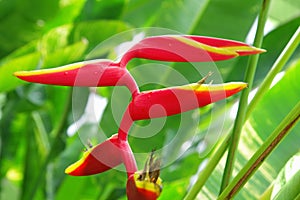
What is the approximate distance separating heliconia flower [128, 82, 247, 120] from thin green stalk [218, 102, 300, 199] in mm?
67

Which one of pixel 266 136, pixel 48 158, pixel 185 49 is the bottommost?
pixel 48 158

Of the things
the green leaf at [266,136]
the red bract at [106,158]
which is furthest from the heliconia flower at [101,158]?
the green leaf at [266,136]

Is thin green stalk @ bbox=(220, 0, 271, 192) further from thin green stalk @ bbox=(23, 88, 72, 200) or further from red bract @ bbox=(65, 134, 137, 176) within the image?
thin green stalk @ bbox=(23, 88, 72, 200)

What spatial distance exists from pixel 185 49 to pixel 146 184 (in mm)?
95

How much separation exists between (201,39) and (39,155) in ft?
2.27

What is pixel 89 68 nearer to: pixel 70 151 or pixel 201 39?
pixel 201 39

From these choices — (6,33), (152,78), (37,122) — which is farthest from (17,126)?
(152,78)

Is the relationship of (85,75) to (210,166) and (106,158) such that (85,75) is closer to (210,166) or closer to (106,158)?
(106,158)

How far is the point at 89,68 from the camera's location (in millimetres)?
391

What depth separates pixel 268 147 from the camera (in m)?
0.44

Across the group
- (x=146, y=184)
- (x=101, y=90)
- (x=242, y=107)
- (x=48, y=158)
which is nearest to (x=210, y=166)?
(x=242, y=107)

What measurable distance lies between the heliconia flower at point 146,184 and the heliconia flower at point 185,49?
75 millimetres

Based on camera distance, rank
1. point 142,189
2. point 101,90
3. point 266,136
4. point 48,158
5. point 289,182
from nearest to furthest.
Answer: point 142,189 < point 289,182 < point 266,136 < point 48,158 < point 101,90

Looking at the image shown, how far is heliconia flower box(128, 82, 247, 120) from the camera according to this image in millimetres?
373
